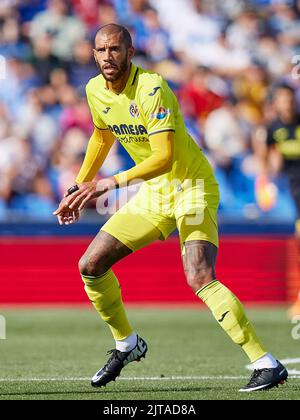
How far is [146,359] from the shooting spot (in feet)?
27.6

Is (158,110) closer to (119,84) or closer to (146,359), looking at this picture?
(119,84)

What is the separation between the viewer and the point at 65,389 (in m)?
6.40

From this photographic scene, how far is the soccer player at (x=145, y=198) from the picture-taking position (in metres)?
6.21

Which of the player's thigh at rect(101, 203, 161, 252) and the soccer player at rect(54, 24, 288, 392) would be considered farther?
the player's thigh at rect(101, 203, 161, 252)

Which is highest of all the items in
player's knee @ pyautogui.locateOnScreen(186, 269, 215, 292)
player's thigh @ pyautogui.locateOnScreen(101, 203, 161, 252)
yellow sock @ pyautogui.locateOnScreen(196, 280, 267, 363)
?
player's thigh @ pyautogui.locateOnScreen(101, 203, 161, 252)

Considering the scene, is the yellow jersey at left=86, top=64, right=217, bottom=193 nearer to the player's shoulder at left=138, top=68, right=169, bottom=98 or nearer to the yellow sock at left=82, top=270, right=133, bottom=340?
the player's shoulder at left=138, top=68, right=169, bottom=98

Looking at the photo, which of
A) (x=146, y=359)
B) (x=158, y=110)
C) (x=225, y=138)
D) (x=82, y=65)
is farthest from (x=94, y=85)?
(x=82, y=65)

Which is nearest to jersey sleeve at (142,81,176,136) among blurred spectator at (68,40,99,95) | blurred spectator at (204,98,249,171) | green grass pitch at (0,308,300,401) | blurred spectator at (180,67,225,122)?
green grass pitch at (0,308,300,401)

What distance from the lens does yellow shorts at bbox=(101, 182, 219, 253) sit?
649 centimetres

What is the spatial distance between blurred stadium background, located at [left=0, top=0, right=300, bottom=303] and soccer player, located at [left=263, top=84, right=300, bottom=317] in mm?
262

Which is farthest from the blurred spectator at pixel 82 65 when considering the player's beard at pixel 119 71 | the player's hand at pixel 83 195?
the player's hand at pixel 83 195
